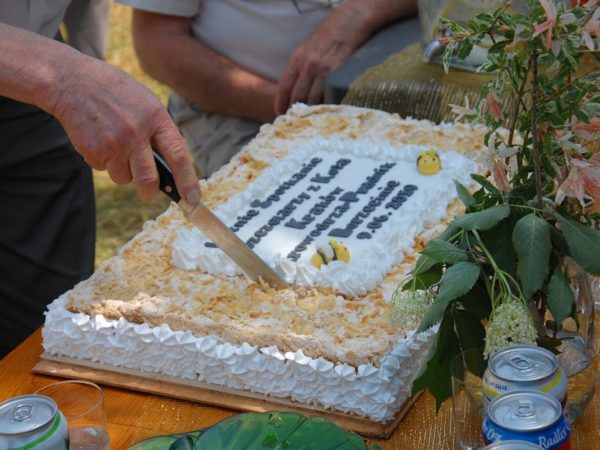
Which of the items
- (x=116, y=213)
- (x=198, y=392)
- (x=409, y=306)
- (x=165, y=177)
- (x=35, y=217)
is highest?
(x=409, y=306)

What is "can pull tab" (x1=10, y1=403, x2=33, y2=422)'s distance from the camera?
844 mm

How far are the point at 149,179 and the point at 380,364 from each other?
0.36m

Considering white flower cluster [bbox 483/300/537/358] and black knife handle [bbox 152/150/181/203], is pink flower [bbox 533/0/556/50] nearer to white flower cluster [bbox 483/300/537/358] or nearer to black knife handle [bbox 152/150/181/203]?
white flower cluster [bbox 483/300/537/358]

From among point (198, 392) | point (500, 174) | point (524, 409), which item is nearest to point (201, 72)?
point (198, 392)

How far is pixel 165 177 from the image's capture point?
1251 mm

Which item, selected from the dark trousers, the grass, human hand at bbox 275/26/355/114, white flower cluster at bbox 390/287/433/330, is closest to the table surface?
white flower cluster at bbox 390/287/433/330

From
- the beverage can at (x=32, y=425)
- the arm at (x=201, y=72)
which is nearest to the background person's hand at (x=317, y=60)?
the arm at (x=201, y=72)

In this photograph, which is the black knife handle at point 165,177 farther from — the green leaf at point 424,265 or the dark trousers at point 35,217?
the dark trousers at point 35,217

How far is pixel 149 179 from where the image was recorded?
121cm

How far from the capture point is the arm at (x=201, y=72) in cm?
230

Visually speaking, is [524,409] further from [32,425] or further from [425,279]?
[32,425]

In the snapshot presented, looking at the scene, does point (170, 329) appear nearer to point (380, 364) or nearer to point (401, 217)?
point (380, 364)

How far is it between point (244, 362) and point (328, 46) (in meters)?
1.16

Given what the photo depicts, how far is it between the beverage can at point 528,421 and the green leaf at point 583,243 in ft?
0.58
